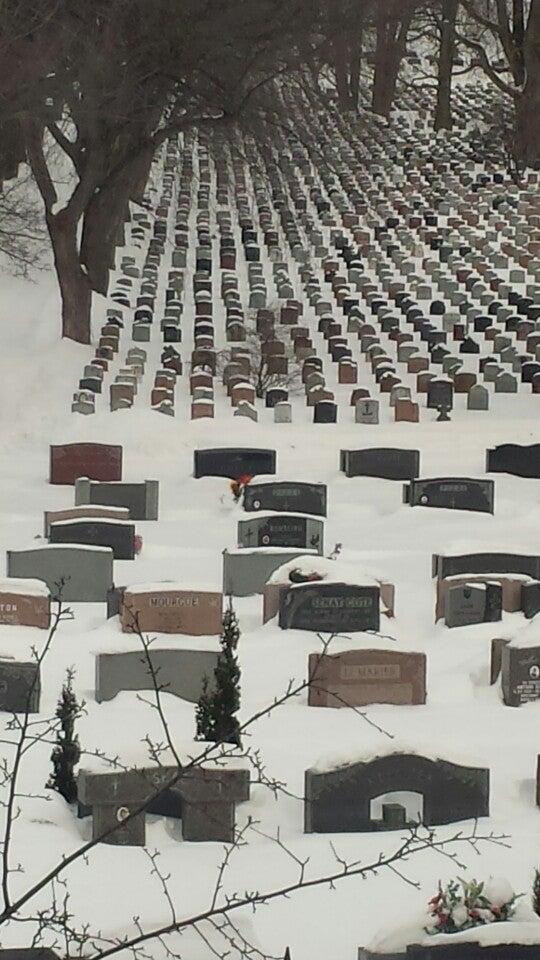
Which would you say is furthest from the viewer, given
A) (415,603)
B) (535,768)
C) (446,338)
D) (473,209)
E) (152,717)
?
(473,209)

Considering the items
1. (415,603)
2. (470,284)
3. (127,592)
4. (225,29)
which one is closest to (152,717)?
(127,592)

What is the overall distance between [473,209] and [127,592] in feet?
92.2

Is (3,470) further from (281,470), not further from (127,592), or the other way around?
(127,592)

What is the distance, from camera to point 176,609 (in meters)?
13.5

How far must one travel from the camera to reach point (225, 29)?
26.8 metres

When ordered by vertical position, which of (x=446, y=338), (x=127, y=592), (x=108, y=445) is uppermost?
(x=446, y=338)

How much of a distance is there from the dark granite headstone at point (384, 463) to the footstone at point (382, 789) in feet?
36.6

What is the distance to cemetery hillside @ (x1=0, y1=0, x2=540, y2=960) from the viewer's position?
8875 mm

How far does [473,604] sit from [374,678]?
7.89ft

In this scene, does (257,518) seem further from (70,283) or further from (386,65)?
(386,65)

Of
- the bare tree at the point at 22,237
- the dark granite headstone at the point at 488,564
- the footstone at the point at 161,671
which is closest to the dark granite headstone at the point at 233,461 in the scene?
the dark granite headstone at the point at 488,564

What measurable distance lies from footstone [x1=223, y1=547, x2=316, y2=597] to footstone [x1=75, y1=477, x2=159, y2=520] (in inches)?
141

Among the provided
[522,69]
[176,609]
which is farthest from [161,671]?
[522,69]

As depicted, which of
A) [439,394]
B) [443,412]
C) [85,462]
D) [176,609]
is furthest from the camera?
[439,394]
